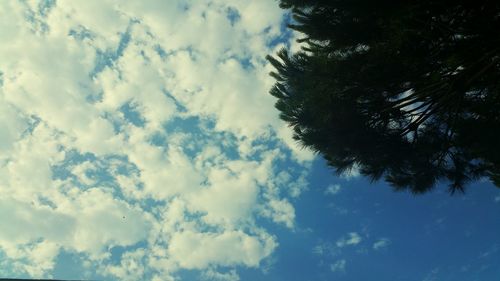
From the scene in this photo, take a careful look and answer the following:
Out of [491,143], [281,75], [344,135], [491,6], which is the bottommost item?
[491,143]

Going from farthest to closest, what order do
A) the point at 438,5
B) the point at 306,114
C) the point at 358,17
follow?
the point at 306,114 < the point at 358,17 < the point at 438,5

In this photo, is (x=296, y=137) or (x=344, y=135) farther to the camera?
(x=296, y=137)

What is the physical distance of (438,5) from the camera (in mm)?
6363

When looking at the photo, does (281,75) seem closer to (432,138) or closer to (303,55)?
(303,55)

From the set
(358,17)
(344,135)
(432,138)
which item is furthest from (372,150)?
(358,17)

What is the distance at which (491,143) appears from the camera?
7480mm

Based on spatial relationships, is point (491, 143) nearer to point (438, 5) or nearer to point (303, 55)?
point (438, 5)

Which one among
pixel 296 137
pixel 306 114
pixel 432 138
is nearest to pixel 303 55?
pixel 306 114

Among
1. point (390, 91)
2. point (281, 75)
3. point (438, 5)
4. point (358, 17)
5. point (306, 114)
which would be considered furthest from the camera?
point (281, 75)

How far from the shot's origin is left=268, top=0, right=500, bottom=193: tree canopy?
21.3 feet

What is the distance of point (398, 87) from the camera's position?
Result: 26.9 ft

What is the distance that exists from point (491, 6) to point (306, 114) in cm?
417

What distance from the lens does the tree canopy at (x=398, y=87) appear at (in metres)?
6.48

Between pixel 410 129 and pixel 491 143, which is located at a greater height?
pixel 410 129
